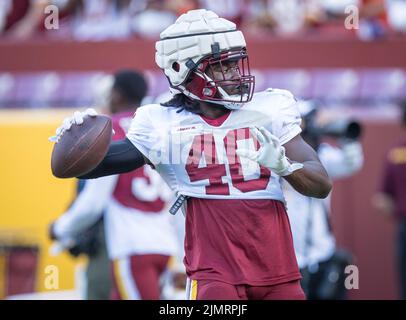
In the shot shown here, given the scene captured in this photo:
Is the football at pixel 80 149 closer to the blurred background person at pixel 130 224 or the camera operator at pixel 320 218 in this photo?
the camera operator at pixel 320 218

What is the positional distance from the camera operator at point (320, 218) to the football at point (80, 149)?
4.63ft

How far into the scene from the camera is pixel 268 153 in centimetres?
354

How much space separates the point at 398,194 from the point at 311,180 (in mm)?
4329

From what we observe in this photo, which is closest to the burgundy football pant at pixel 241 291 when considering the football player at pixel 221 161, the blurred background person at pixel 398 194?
the football player at pixel 221 161

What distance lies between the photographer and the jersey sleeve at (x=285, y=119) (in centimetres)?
383

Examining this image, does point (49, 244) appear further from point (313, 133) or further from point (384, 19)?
point (384, 19)

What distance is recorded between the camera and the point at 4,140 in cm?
761

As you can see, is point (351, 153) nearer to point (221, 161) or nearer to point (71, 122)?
point (221, 161)

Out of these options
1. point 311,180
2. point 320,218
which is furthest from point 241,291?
→ point 320,218

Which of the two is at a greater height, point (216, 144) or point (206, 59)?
point (206, 59)

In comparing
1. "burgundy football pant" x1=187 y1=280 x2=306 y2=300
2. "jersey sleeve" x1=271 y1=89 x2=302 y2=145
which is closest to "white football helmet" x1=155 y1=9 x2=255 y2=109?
"jersey sleeve" x1=271 y1=89 x2=302 y2=145

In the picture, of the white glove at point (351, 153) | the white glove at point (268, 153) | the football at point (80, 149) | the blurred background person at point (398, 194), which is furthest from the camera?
the blurred background person at point (398, 194)

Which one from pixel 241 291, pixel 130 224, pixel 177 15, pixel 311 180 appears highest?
pixel 177 15

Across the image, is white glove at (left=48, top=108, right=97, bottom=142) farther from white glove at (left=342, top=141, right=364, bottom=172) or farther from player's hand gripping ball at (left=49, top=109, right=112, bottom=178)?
white glove at (left=342, top=141, right=364, bottom=172)
